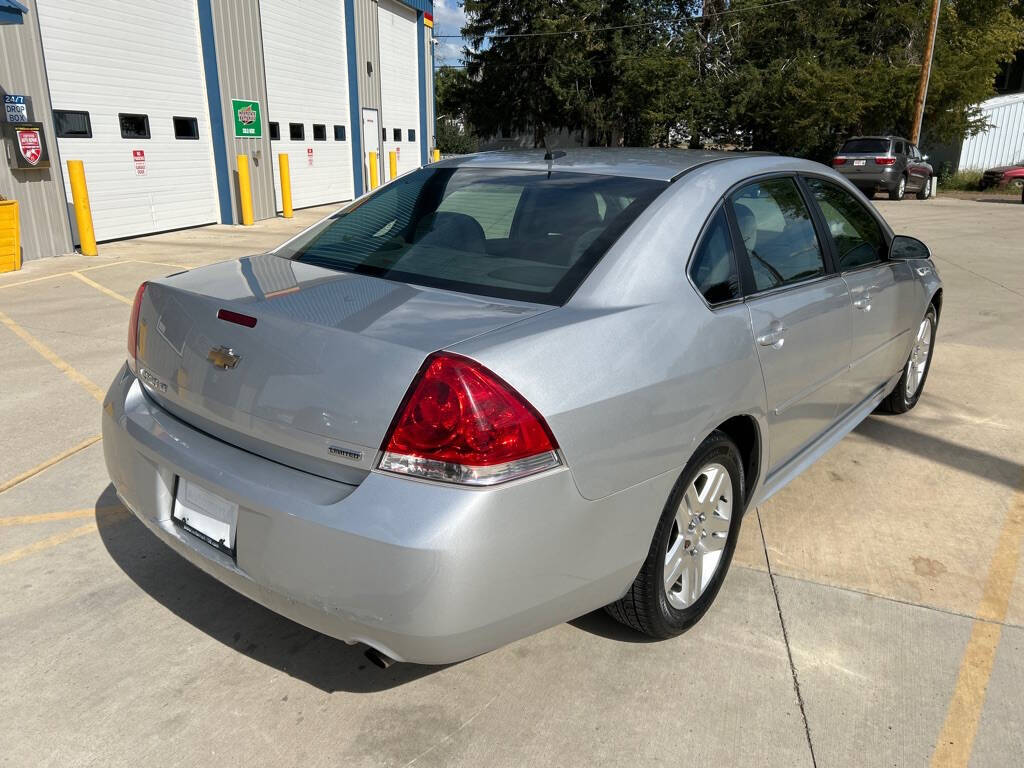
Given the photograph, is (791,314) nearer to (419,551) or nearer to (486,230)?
(486,230)

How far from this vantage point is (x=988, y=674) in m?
2.60

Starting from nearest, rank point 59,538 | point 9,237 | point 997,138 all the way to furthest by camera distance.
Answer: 1. point 59,538
2. point 9,237
3. point 997,138

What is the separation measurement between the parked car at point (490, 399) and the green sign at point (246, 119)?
44.0 ft

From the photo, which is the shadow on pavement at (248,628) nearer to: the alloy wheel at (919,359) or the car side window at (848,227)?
the car side window at (848,227)

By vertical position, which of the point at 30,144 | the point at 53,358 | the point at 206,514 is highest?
the point at 30,144

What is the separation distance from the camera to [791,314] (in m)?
3.02

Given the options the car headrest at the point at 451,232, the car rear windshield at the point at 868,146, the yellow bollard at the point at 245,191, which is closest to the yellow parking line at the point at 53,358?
the car headrest at the point at 451,232

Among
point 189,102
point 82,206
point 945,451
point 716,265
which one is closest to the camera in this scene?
point 716,265

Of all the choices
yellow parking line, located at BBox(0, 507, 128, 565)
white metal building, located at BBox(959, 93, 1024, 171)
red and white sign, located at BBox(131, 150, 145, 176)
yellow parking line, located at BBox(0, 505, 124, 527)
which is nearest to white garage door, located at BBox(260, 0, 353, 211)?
red and white sign, located at BBox(131, 150, 145, 176)

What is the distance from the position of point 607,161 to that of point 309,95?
17.0 m

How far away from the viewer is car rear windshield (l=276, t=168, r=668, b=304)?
2.54m

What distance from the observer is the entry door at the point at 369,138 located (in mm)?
20969

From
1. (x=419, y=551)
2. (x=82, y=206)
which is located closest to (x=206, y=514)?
(x=419, y=551)

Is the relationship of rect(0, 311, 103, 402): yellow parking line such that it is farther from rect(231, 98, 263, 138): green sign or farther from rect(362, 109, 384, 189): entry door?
rect(362, 109, 384, 189): entry door
